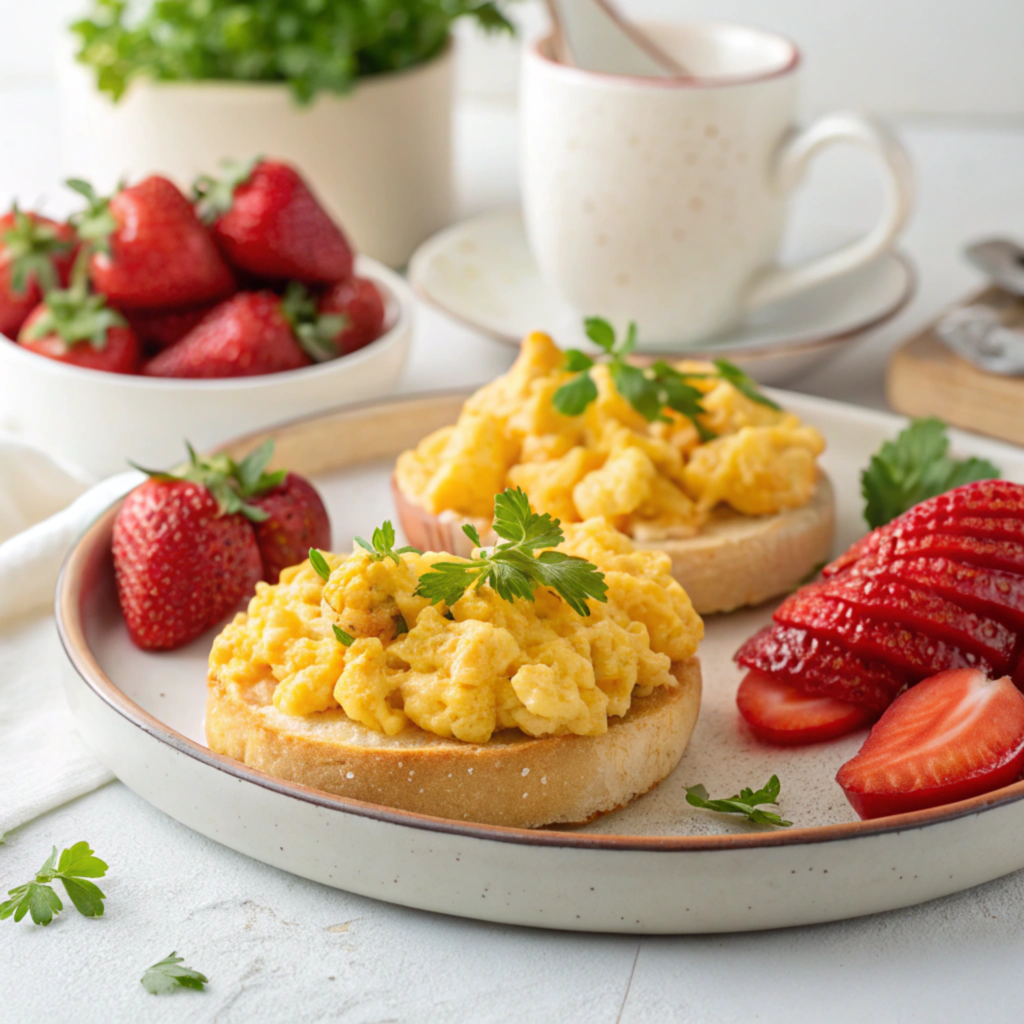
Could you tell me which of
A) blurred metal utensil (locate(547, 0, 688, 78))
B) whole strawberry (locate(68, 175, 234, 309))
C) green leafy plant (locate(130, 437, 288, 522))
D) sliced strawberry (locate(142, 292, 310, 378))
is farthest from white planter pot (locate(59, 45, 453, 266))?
green leafy plant (locate(130, 437, 288, 522))

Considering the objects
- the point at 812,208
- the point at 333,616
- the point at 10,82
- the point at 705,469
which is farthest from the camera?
the point at 10,82

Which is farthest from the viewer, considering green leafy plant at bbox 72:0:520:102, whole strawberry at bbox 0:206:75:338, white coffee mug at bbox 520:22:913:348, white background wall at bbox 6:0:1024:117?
white background wall at bbox 6:0:1024:117

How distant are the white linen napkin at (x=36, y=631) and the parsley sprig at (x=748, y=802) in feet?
2.63

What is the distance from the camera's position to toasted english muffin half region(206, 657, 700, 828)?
1698 millimetres

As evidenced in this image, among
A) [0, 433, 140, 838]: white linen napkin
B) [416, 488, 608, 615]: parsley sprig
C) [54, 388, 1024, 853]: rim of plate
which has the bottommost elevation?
[0, 433, 140, 838]: white linen napkin

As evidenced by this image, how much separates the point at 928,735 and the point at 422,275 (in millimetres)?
2039

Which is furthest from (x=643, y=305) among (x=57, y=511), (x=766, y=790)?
(x=766, y=790)

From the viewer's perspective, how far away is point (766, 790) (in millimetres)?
1824

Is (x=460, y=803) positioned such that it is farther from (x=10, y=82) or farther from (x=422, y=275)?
(x=10, y=82)

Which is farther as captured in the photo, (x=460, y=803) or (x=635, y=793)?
(x=635, y=793)

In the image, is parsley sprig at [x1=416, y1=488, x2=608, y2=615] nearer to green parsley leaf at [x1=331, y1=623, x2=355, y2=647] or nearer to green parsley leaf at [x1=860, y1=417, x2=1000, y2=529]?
green parsley leaf at [x1=331, y1=623, x2=355, y2=647]

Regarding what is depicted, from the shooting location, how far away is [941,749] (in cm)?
172

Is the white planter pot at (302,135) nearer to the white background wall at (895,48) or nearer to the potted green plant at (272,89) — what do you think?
the potted green plant at (272,89)

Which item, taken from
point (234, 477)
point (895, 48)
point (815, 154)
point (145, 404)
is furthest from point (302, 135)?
point (895, 48)
